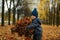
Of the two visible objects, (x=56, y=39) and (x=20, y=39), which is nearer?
(x=20, y=39)

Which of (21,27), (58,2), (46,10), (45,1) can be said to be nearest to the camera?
(21,27)

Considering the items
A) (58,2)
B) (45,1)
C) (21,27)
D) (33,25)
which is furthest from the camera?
(45,1)

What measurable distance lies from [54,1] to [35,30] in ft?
102

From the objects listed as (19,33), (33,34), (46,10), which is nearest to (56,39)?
(19,33)

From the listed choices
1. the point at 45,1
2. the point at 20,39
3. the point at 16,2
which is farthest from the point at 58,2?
the point at 20,39

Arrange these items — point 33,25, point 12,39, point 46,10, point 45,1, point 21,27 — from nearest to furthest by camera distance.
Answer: point 33,25
point 12,39
point 21,27
point 45,1
point 46,10

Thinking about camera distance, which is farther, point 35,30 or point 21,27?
point 21,27

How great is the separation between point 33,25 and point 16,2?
31405 millimetres

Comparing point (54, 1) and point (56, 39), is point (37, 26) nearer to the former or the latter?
point (56, 39)

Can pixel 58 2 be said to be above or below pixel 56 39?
above

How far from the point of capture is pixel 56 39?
16.5 m

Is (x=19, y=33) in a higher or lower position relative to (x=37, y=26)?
lower

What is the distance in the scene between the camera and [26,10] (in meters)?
47.2

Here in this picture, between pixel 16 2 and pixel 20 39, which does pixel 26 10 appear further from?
pixel 20 39
